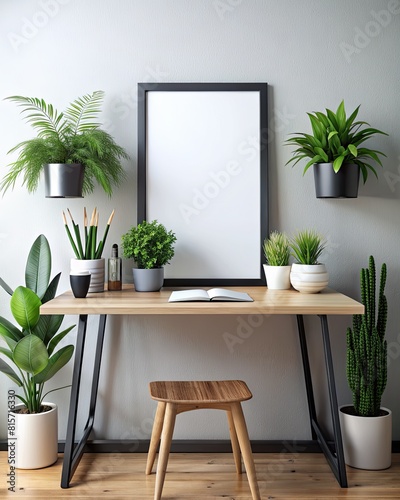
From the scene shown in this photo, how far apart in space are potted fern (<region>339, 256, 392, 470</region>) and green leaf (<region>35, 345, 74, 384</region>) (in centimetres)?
137

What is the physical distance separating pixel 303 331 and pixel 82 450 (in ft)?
4.03

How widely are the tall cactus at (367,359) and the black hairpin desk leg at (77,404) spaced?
1.25 m

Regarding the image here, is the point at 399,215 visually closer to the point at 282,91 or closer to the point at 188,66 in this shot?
the point at 282,91

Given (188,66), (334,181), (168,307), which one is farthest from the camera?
(188,66)

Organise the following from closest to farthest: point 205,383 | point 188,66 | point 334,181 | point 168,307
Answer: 1. point 168,307
2. point 205,383
3. point 334,181
4. point 188,66

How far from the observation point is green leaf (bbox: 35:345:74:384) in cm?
282

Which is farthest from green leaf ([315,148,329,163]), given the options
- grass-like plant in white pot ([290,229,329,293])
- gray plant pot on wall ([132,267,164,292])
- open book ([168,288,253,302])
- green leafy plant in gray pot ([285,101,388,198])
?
gray plant pot on wall ([132,267,164,292])

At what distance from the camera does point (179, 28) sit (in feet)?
9.92

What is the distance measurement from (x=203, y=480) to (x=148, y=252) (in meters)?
1.08

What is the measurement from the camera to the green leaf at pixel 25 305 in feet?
8.89

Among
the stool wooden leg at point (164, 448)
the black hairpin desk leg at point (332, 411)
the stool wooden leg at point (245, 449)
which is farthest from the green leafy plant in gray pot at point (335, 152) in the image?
the stool wooden leg at point (164, 448)

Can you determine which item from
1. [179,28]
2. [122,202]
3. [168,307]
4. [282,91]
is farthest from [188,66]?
[168,307]

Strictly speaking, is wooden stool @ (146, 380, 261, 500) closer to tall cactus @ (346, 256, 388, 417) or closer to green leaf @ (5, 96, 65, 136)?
tall cactus @ (346, 256, 388, 417)

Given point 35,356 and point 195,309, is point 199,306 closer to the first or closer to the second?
point 195,309
